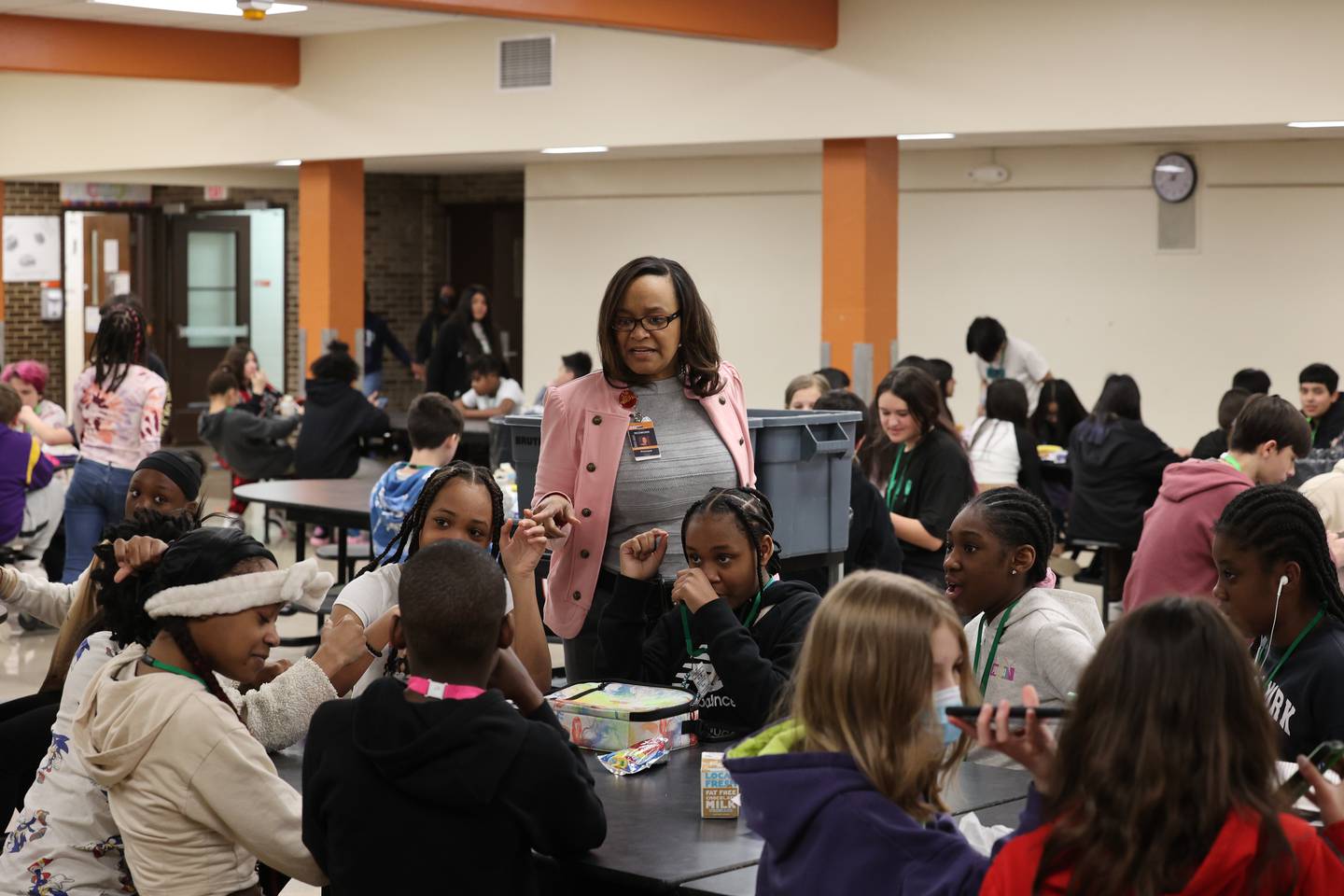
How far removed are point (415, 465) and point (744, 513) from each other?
2.87 m

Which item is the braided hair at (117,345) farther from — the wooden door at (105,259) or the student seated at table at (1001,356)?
the wooden door at (105,259)

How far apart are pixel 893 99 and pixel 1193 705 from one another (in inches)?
297

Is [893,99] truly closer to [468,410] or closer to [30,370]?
[468,410]

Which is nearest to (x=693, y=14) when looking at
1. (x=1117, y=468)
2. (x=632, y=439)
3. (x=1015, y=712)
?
(x=1117, y=468)

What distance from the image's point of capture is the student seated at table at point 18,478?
757 centimetres

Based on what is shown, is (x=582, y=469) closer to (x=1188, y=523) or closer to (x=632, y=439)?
(x=632, y=439)

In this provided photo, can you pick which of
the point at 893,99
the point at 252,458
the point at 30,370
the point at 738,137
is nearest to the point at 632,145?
the point at 738,137

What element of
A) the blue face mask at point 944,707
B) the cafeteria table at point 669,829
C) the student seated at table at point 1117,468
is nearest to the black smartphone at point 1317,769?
the blue face mask at point 944,707

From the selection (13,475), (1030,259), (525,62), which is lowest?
(13,475)

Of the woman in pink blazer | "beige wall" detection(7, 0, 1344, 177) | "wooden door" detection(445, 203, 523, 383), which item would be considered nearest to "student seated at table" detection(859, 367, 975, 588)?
the woman in pink blazer

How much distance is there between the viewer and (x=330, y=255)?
12.4 metres

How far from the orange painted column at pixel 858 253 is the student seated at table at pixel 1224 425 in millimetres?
2004

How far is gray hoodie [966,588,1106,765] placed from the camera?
3273 mm

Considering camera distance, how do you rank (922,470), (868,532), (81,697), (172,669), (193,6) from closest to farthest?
(172,669) → (81,697) → (868,532) → (922,470) → (193,6)
